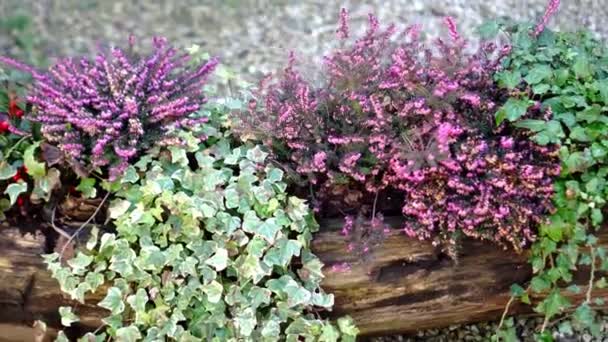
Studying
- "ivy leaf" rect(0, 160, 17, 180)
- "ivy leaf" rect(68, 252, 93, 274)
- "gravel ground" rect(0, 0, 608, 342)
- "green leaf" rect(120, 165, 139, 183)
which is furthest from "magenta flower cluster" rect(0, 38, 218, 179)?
"gravel ground" rect(0, 0, 608, 342)

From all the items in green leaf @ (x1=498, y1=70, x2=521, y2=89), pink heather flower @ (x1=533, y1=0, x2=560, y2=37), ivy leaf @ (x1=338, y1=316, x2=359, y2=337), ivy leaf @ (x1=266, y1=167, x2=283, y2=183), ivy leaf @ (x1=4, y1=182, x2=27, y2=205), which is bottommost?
ivy leaf @ (x1=338, y1=316, x2=359, y2=337)

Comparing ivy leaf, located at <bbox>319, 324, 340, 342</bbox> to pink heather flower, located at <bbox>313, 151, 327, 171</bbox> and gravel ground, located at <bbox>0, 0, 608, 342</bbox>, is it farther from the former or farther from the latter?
gravel ground, located at <bbox>0, 0, 608, 342</bbox>

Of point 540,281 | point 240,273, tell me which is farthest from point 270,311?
point 540,281

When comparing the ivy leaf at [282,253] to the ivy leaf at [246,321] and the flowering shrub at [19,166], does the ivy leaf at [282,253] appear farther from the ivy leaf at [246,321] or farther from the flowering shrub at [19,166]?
the flowering shrub at [19,166]

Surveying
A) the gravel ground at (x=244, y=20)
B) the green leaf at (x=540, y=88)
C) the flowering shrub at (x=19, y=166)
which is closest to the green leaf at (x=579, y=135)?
the green leaf at (x=540, y=88)

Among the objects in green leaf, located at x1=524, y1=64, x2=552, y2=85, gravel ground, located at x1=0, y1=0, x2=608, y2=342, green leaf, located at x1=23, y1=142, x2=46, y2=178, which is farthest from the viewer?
gravel ground, located at x1=0, y1=0, x2=608, y2=342

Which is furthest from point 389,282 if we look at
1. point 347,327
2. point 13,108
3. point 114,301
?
point 13,108

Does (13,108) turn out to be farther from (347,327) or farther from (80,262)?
(347,327)
